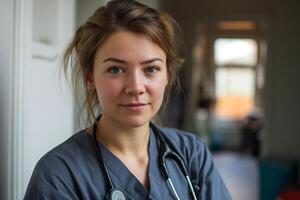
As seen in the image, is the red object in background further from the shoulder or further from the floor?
the shoulder

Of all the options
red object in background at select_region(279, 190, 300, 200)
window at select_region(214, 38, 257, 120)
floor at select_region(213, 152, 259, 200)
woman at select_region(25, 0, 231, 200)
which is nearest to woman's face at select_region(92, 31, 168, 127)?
woman at select_region(25, 0, 231, 200)

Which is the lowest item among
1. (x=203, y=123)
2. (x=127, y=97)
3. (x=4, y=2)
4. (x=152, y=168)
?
(x=203, y=123)

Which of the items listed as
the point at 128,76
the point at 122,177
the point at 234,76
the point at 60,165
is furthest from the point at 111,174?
the point at 234,76

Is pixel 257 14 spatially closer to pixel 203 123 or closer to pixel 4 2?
pixel 203 123

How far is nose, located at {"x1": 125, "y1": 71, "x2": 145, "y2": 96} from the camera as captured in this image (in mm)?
843

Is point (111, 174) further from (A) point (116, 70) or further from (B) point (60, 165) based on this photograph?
(A) point (116, 70)

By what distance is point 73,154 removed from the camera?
2.88ft

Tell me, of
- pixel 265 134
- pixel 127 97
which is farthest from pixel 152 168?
pixel 265 134

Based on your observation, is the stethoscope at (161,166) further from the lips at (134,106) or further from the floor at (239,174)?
the floor at (239,174)

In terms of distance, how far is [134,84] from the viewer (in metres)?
0.84

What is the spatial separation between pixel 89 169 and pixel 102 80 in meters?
0.20

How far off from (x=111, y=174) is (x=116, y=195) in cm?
7

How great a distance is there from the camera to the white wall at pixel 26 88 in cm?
89

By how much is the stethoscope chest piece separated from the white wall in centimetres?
25
